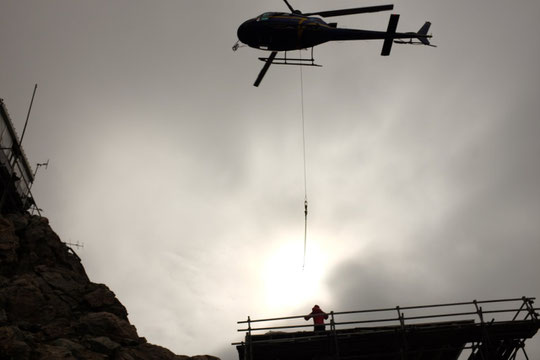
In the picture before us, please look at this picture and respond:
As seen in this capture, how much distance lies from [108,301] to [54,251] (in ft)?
18.9

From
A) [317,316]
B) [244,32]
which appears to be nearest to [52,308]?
[317,316]

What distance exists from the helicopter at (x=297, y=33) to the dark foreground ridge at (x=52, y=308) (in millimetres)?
Result: 14931

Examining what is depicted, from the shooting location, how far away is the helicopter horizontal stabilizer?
20.1m

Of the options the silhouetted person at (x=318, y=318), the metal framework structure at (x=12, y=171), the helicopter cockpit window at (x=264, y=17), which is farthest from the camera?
the metal framework structure at (x=12, y=171)

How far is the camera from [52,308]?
2356 cm

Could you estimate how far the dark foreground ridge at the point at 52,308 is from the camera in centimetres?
1947

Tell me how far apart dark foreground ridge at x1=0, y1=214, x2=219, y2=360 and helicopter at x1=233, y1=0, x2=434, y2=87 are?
1493cm

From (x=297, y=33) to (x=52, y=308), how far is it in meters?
19.3

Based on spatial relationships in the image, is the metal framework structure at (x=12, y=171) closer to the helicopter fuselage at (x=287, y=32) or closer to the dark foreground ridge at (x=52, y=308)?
the dark foreground ridge at (x=52, y=308)

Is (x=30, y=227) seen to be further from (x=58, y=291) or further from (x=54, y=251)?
(x=58, y=291)

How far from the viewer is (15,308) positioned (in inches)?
871

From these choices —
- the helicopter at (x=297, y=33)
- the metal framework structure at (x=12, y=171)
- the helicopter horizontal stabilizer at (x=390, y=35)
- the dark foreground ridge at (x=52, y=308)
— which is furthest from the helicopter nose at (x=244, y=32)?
the metal framework structure at (x=12, y=171)

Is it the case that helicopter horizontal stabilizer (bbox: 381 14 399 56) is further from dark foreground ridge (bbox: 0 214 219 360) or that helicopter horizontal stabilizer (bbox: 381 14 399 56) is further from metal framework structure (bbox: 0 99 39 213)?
metal framework structure (bbox: 0 99 39 213)

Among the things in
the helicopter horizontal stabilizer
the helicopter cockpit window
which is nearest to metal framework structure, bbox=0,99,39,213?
the helicopter cockpit window
